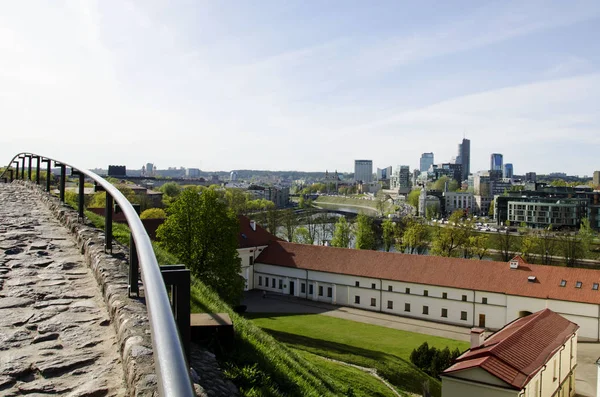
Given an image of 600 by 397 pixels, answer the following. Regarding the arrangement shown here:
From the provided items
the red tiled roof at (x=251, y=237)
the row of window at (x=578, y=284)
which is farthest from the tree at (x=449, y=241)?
the row of window at (x=578, y=284)

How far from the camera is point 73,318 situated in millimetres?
4539

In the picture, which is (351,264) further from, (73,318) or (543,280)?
(73,318)

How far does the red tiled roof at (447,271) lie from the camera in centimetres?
3123

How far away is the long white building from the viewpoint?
1219 inches

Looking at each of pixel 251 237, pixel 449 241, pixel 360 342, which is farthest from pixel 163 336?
pixel 449 241

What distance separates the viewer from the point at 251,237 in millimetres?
42094

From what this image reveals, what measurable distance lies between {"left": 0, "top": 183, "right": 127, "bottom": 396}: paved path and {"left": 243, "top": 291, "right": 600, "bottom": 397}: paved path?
24635mm

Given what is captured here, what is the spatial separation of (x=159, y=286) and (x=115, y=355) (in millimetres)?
2038

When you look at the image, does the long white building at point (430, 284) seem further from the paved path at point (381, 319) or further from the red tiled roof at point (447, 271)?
the paved path at point (381, 319)

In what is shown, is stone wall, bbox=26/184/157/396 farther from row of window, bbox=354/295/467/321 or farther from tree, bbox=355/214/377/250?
tree, bbox=355/214/377/250

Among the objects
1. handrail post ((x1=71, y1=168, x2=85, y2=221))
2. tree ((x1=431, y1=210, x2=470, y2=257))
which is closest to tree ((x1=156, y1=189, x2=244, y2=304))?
handrail post ((x1=71, y1=168, x2=85, y2=221))

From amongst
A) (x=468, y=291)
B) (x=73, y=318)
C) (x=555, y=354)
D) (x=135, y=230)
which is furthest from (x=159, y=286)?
(x=468, y=291)

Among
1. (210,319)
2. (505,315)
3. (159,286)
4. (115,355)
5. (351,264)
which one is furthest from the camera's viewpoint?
(351,264)

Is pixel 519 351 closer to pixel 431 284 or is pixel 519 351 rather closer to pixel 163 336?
pixel 431 284
